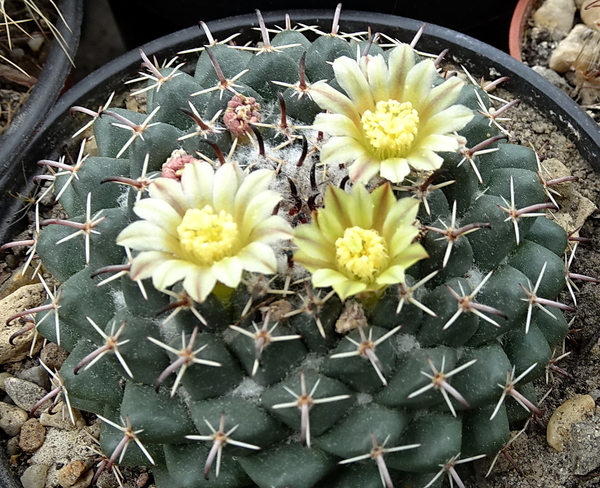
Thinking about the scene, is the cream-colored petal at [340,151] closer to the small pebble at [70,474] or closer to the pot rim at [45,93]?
the small pebble at [70,474]

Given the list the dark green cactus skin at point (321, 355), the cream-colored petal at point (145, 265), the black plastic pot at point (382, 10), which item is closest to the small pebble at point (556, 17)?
the black plastic pot at point (382, 10)

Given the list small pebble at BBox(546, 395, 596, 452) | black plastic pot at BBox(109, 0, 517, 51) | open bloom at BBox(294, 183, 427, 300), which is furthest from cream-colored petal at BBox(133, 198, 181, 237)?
black plastic pot at BBox(109, 0, 517, 51)

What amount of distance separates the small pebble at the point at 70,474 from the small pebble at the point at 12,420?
215mm

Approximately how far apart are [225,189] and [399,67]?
1.53ft

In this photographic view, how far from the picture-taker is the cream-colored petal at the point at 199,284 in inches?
44.6

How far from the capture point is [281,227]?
119 centimetres

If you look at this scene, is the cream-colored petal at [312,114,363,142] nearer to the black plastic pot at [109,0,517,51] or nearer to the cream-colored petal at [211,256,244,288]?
the cream-colored petal at [211,256,244,288]

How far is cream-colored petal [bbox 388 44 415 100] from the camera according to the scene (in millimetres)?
1401

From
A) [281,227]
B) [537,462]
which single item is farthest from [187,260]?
[537,462]

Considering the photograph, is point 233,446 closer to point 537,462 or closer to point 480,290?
point 480,290

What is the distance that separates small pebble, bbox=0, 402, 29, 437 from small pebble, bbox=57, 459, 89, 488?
215 millimetres

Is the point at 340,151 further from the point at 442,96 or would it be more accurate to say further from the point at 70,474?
the point at 70,474

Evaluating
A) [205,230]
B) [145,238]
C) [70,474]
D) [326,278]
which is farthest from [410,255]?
[70,474]

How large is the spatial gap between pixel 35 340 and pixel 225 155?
95 centimetres
